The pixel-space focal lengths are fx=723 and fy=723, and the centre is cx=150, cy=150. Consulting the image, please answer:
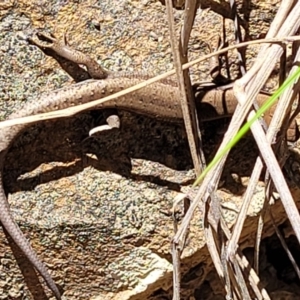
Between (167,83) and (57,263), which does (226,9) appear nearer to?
(167,83)

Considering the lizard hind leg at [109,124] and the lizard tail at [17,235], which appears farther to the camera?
the lizard hind leg at [109,124]

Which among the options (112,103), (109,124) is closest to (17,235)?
(109,124)

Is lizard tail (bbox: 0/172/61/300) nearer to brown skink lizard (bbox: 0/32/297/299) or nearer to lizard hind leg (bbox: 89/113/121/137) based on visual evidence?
brown skink lizard (bbox: 0/32/297/299)

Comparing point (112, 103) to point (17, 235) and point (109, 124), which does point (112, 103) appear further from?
point (17, 235)

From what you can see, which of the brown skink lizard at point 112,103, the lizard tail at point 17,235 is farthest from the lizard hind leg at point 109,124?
the lizard tail at point 17,235

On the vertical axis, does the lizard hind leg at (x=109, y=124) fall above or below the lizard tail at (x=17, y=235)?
above

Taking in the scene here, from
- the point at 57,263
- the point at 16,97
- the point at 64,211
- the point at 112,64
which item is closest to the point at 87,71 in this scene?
the point at 112,64

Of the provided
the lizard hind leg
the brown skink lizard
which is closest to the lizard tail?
the brown skink lizard

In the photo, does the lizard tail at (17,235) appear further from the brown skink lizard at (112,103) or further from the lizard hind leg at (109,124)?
the lizard hind leg at (109,124)
